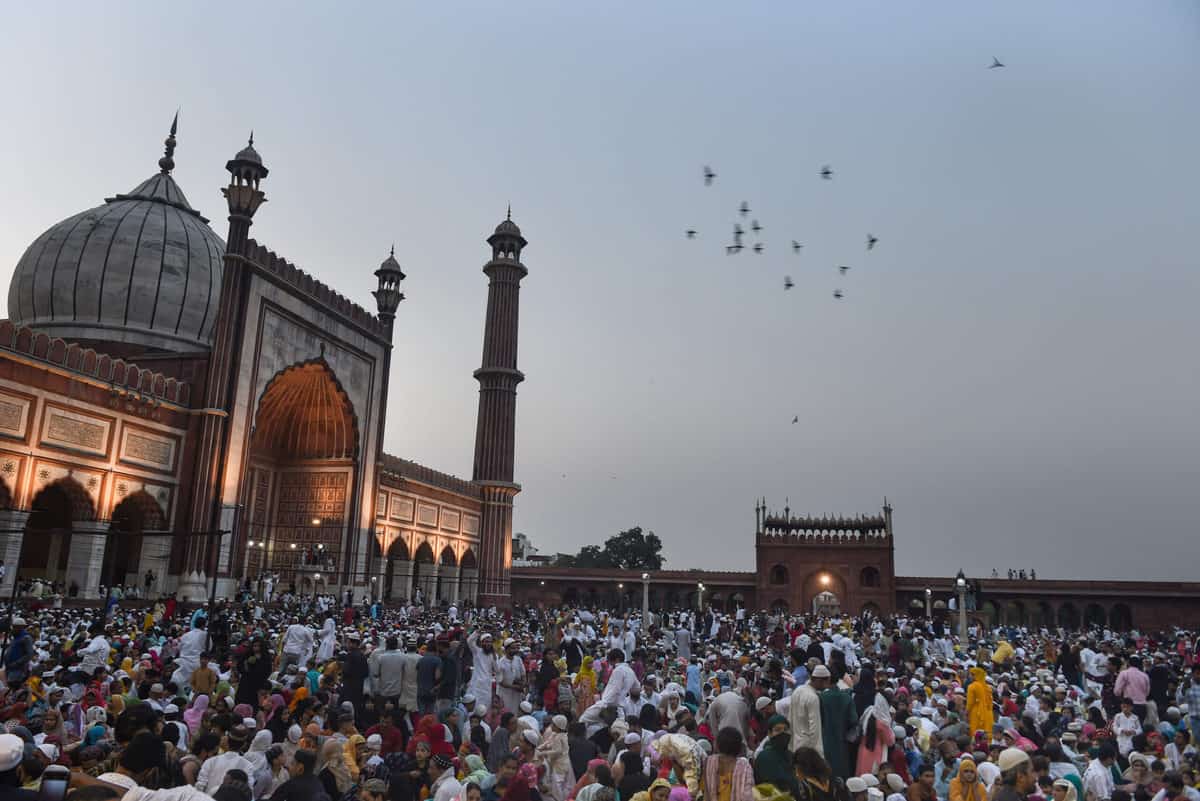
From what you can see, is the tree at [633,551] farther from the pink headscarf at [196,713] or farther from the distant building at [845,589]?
the pink headscarf at [196,713]

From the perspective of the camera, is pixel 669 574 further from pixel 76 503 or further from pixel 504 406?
pixel 76 503

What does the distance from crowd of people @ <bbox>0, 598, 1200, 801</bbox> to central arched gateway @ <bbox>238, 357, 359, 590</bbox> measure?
1473cm

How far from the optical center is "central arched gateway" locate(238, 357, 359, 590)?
29156mm

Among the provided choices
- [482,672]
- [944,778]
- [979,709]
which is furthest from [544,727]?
[979,709]

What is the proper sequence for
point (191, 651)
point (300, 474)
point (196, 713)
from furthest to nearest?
point (300, 474) < point (191, 651) < point (196, 713)

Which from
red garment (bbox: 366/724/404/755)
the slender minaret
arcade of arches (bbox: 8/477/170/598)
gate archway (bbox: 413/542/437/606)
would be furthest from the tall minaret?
red garment (bbox: 366/724/404/755)

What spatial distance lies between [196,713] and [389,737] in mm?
2116

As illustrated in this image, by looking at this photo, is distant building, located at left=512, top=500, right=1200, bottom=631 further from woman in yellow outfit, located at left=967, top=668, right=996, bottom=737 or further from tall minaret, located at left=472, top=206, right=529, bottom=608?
woman in yellow outfit, located at left=967, top=668, right=996, bottom=737

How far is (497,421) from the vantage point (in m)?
37.2

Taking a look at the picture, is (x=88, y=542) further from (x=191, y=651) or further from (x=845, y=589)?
(x=845, y=589)

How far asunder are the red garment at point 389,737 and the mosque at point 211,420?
1240 centimetres

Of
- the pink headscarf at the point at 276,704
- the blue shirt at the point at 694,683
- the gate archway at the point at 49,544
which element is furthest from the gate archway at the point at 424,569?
the pink headscarf at the point at 276,704

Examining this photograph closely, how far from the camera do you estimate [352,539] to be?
28.8 metres

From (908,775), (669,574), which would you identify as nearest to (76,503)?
(908,775)
